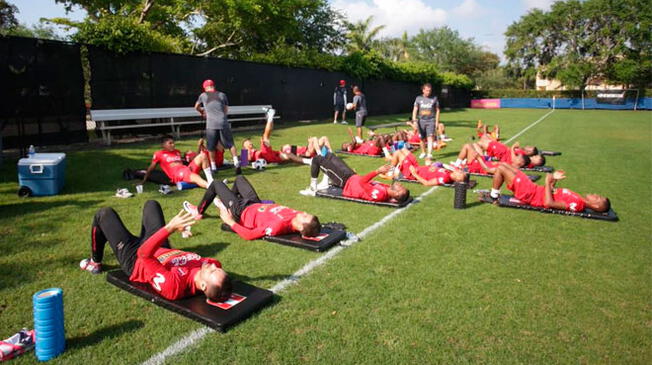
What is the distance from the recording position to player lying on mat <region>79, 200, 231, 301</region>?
357 cm

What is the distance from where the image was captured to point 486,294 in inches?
163

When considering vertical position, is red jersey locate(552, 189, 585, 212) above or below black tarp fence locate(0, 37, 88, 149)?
below

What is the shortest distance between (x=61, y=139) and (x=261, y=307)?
1139 cm

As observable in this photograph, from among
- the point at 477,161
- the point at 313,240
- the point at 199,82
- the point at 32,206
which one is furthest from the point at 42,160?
the point at 199,82

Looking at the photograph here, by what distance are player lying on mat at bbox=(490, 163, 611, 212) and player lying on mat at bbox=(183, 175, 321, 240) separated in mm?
4046

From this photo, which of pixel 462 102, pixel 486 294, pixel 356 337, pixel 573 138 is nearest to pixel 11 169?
pixel 356 337

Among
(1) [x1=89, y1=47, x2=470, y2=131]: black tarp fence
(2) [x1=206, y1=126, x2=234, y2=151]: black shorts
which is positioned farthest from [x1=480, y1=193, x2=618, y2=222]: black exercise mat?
(1) [x1=89, y1=47, x2=470, y2=131]: black tarp fence

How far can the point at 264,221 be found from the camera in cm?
542

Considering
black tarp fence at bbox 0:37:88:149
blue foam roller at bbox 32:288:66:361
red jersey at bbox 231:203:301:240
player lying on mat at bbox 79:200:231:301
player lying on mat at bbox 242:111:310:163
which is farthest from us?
black tarp fence at bbox 0:37:88:149

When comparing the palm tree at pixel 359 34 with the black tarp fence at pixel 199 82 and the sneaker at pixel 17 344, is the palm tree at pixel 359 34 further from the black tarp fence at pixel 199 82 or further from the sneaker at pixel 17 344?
the sneaker at pixel 17 344

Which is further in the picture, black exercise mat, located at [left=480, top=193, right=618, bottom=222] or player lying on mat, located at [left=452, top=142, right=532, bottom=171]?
Result: player lying on mat, located at [left=452, top=142, right=532, bottom=171]

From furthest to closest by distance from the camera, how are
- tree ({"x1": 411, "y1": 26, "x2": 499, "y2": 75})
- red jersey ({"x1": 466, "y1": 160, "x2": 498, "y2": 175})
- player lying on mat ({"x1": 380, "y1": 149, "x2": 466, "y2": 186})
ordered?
1. tree ({"x1": 411, "y1": 26, "x2": 499, "y2": 75})
2. red jersey ({"x1": 466, "y1": 160, "x2": 498, "y2": 175})
3. player lying on mat ({"x1": 380, "y1": 149, "x2": 466, "y2": 186})

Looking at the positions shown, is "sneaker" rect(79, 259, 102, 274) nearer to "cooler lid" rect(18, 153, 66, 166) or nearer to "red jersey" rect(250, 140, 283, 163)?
"cooler lid" rect(18, 153, 66, 166)

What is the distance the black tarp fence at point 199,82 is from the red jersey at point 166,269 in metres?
11.7
